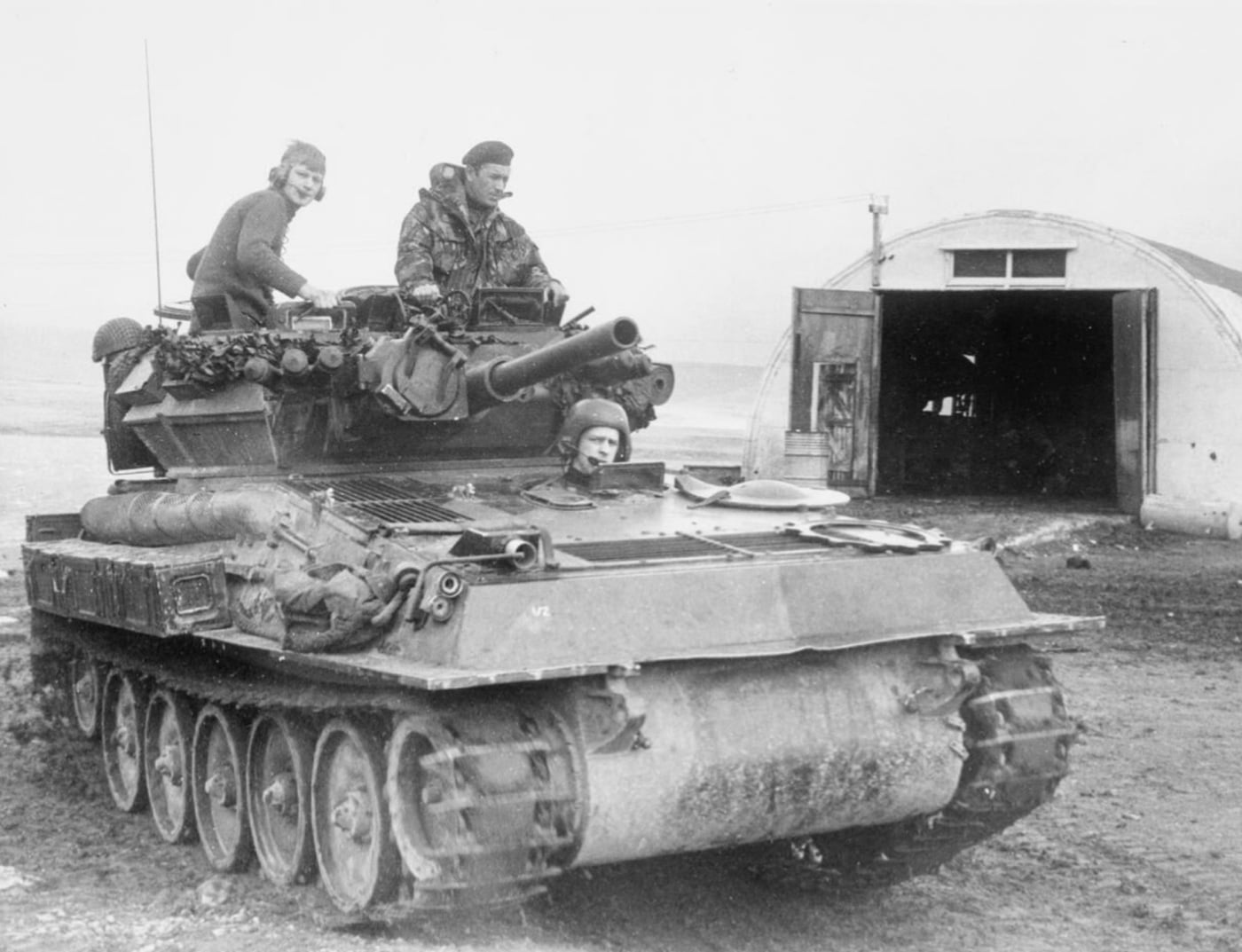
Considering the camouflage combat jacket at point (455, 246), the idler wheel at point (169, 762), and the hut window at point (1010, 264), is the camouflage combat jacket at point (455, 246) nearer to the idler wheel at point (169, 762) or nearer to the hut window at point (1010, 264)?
the idler wheel at point (169, 762)

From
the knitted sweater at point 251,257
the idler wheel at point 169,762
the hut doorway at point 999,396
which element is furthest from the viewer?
the hut doorway at point 999,396

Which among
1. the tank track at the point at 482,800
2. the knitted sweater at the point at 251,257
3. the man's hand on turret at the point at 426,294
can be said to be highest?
the knitted sweater at the point at 251,257

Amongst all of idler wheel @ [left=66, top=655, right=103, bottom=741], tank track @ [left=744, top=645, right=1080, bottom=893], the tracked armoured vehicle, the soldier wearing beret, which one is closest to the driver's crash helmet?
the tracked armoured vehicle

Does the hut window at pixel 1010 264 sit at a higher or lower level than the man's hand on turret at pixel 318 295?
higher

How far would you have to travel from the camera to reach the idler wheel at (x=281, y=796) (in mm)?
7906

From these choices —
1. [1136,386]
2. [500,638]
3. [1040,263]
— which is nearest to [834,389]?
[1040,263]

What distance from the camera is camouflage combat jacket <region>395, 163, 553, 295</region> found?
1027cm

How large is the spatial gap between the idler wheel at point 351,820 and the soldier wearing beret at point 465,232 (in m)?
3.40

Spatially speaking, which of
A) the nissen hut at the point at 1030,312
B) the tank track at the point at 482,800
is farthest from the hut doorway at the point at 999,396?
the tank track at the point at 482,800

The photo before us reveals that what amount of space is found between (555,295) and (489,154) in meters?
0.99

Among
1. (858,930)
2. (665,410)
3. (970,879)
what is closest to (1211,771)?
(970,879)

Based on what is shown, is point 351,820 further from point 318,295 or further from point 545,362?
point 318,295

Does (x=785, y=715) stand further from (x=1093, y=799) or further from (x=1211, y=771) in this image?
(x=1211, y=771)

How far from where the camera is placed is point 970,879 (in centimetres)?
827
